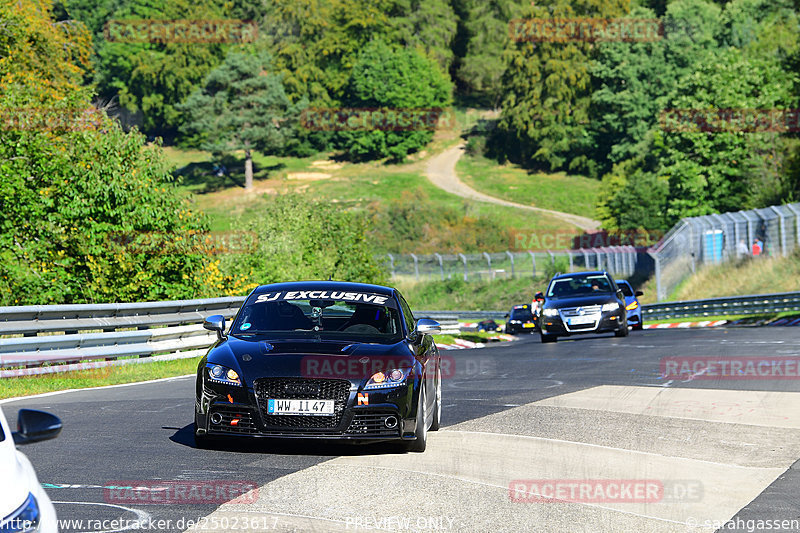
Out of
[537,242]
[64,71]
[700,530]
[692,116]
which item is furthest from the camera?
[537,242]

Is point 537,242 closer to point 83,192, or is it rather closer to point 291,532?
point 83,192

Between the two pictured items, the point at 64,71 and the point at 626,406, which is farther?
the point at 64,71

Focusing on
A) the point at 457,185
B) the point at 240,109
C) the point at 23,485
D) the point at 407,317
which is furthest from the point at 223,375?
the point at 240,109

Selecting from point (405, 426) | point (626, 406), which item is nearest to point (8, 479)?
point (405, 426)

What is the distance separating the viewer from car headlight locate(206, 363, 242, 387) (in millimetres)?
8938

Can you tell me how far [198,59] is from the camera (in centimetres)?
13062

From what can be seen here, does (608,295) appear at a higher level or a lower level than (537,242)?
higher

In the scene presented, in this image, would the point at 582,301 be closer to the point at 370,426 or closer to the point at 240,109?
the point at 370,426

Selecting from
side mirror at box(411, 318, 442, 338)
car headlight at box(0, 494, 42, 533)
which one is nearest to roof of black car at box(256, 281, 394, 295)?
side mirror at box(411, 318, 442, 338)

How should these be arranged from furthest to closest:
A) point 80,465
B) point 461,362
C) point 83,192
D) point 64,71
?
point 64,71, point 83,192, point 461,362, point 80,465

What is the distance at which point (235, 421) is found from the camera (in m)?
8.89

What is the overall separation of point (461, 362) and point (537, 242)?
6791cm

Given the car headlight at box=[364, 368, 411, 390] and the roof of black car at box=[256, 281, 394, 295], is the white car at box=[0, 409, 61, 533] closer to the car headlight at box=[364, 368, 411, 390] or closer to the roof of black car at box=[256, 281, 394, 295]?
the car headlight at box=[364, 368, 411, 390]

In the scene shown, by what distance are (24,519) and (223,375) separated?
199 inches
